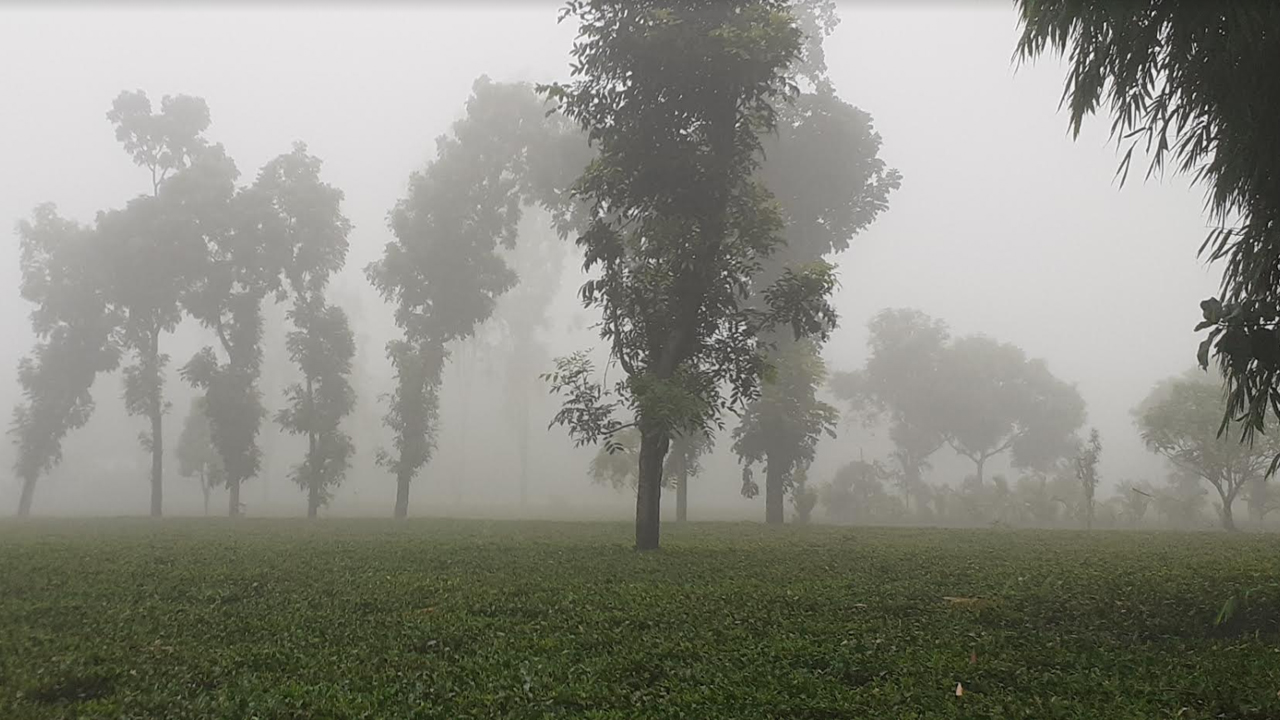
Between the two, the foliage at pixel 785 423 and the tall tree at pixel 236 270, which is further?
the tall tree at pixel 236 270

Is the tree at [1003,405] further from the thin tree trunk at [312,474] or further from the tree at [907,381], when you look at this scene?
the thin tree trunk at [312,474]

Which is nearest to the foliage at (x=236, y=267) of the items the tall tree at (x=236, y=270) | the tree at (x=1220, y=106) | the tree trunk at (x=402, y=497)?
the tall tree at (x=236, y=270)

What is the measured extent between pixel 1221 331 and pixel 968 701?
16.6ft

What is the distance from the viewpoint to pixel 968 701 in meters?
5.90

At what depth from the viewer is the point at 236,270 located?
37938 millimetres

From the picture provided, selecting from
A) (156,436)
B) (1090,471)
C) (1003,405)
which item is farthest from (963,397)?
(156,436)

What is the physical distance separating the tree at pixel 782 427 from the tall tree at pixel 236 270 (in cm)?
2399

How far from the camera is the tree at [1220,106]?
791cm

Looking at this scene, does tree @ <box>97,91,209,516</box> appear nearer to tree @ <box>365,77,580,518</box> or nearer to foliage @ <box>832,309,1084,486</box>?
tree @ <box>365,77,580,518</box>

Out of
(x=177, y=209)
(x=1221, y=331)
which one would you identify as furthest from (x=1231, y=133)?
(x=177, y=209)

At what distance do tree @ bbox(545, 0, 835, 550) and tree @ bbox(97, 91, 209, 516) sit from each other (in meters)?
29.7

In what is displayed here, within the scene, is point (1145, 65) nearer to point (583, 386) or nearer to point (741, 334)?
point (741, 334)

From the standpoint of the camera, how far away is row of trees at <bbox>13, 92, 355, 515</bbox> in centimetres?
3628

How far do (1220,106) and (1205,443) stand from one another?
112 feet
